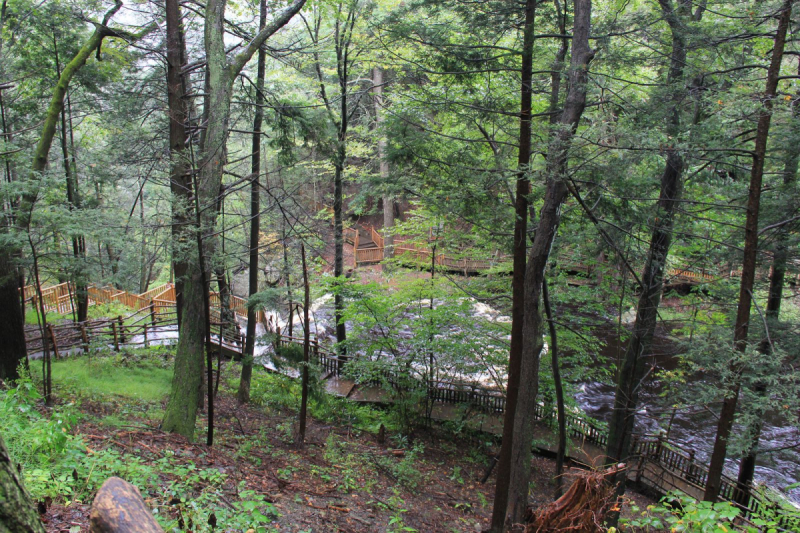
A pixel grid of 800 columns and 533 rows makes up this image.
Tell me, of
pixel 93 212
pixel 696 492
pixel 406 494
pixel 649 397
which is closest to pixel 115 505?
pixel 406 494

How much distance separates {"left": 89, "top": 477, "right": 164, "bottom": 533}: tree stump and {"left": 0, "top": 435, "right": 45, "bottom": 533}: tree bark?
0.76 ft

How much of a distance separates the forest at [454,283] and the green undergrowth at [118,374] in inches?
4.4

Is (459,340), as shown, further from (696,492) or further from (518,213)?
(696,492)

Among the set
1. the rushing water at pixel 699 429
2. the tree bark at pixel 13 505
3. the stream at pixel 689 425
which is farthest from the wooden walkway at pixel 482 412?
the tree bark at pixel 13 505

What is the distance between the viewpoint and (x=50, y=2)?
10.1 metres

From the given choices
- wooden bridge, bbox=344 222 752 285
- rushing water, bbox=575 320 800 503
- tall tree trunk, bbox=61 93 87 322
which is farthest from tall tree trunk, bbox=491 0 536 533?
tall tree trunk, bbox=61 93 87 322

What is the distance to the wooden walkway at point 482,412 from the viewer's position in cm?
1042

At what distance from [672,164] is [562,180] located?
3.01 m

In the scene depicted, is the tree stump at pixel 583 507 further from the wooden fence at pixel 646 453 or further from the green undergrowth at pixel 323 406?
the green undergrowth at pixel 323 406

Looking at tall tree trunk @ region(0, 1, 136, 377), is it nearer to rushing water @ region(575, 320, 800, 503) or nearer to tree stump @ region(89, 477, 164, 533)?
tree stump @ region(89, 477, 164, 533)

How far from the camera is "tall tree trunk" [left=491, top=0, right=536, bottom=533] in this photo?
7.06 metres

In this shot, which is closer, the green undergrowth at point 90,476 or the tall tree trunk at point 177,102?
the green undergrowth at point 90,476

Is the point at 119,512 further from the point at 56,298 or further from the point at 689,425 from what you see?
the point at 56,298

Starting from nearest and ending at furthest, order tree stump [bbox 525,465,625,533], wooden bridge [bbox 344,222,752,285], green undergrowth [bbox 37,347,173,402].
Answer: tree stump [bbox 525,465,625,533] → wooden bridge [bbox 344,222,752,285] → green undergrowth [bbox 37,347,173,402]
